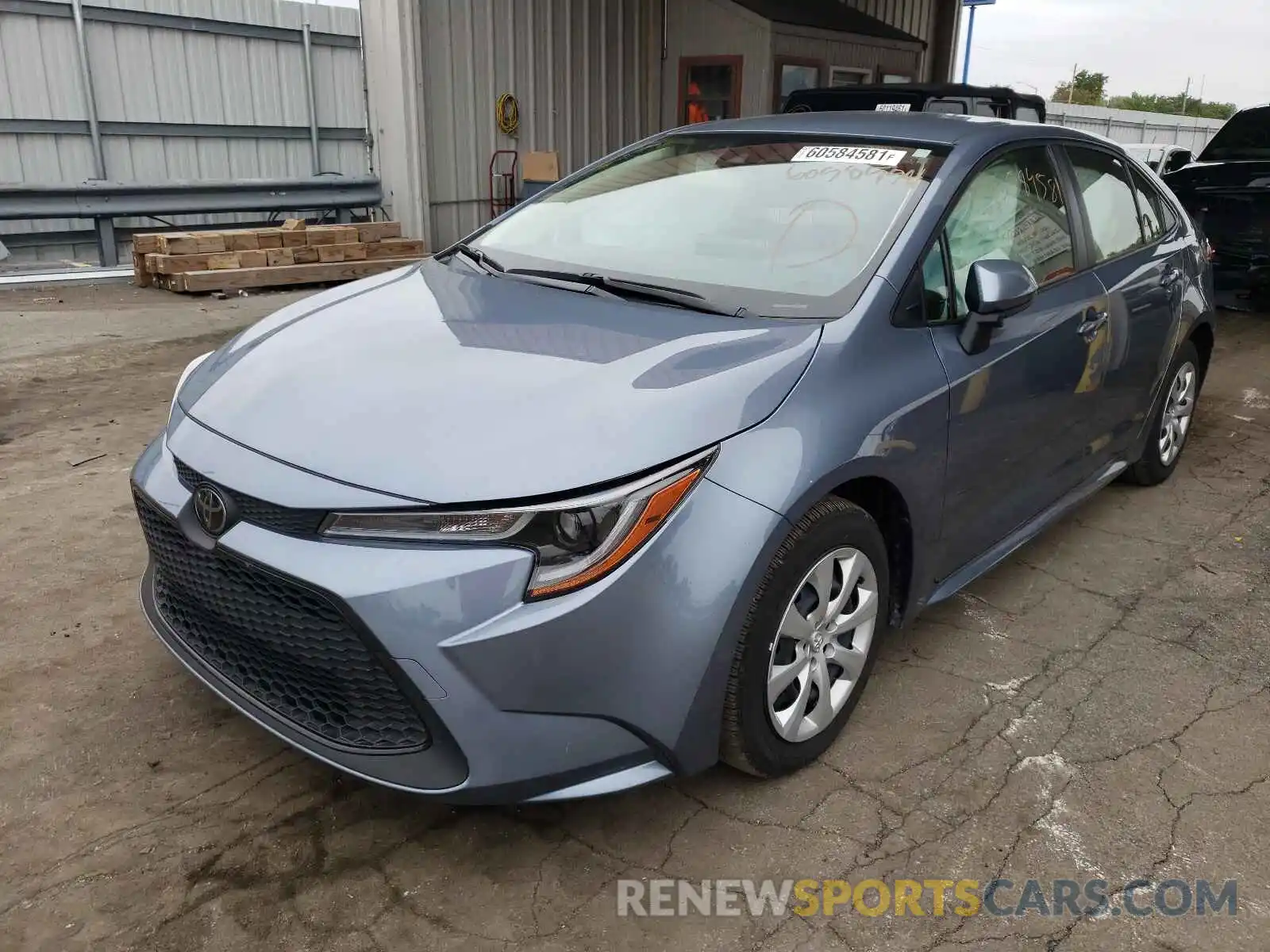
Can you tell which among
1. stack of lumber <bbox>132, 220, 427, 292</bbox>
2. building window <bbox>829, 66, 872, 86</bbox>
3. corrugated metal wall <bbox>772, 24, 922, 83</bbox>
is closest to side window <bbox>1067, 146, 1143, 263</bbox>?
stack of lumber <bbox>132, 220, 427, 292</bbox>

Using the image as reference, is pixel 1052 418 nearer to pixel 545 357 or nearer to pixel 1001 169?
pixel 1001 169

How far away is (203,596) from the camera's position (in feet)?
7.44

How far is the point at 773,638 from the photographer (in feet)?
7.44

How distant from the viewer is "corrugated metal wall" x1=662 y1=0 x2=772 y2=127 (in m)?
11.8

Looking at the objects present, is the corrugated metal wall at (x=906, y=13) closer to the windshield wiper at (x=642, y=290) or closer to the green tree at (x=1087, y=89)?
the windshield wiper at (x=642, y=290)

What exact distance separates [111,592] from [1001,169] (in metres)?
3.17

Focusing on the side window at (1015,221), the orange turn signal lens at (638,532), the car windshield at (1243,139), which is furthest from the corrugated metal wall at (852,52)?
the orange turn signal lens at (638,532)

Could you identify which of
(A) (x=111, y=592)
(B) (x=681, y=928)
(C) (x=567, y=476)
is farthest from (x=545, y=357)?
(A) (x=111, y=592)

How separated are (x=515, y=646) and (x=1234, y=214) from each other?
7.97 meters

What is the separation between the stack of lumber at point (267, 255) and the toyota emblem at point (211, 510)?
6.94 meters

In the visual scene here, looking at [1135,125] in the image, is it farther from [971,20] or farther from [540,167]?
[540,167]

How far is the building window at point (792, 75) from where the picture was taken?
12.0 m

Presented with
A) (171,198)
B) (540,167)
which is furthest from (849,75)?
(171,198)

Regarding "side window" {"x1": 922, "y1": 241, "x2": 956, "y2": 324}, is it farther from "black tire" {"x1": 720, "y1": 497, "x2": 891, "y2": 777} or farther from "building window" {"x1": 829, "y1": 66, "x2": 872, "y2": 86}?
"building window" {"x1": 829, "y1": 66, "x2": 872, "y2": 86}
